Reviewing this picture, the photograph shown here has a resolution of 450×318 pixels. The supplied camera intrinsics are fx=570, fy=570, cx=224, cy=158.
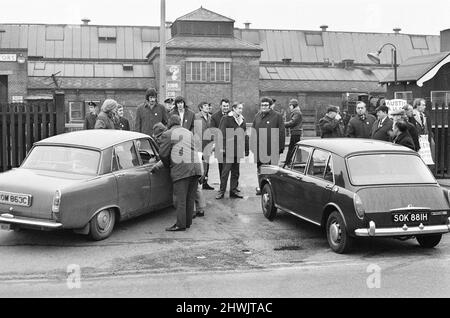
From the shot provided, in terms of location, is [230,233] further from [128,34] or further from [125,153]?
[128,34]

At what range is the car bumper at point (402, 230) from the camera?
725cm

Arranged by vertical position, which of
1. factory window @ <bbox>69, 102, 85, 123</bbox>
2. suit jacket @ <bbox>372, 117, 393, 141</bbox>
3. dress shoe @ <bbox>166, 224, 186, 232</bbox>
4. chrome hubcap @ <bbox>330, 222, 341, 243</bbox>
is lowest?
dress shoe @ <bbox>166, 224, 186, 232</bbox>

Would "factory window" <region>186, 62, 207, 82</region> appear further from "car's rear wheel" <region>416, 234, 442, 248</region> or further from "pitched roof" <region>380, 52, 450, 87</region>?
"car's rear wheel" <region>416, 234, 442, 248</region>

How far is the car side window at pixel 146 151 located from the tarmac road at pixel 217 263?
1046 mm

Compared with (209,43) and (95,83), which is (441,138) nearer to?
(209,43)

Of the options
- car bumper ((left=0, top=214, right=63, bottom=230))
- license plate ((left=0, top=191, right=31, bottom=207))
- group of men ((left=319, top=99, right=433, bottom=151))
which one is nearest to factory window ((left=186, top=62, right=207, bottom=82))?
group of men ((left=319, top=99, right=433, bottom=151))

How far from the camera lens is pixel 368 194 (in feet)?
24.4

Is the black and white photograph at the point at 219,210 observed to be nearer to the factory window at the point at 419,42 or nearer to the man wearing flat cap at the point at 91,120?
the man wearing flat cap at the point at 91,120

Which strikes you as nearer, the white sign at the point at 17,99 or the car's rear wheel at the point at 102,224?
the car's rear wheel at the point at 102,224

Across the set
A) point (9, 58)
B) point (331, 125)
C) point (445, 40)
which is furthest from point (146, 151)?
point (9, 58)

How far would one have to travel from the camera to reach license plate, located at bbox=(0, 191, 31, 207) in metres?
7.64

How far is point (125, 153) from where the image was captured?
29.8 feet

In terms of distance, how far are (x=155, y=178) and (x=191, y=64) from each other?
40324 millimetres

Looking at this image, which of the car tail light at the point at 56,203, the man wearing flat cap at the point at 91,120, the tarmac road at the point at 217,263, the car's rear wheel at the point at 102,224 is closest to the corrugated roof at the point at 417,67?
the man wearing flat cap at the point at 91,120
